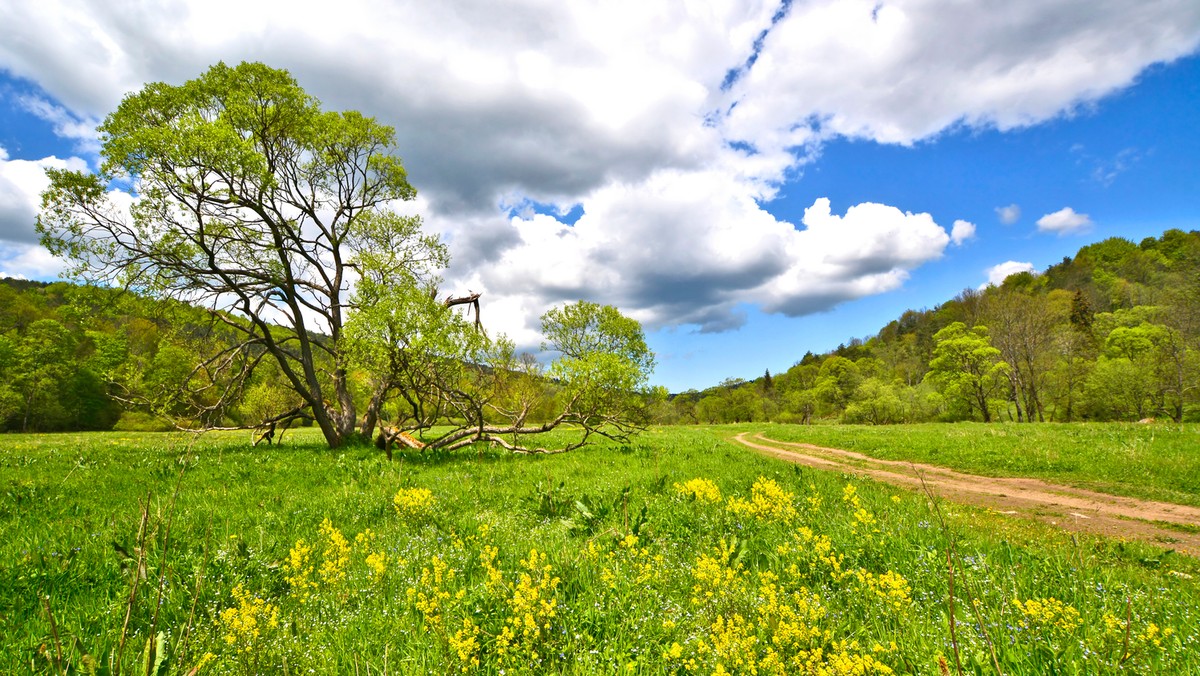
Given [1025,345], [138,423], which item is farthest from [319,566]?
[138,423]

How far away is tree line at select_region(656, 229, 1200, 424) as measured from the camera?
40.8m

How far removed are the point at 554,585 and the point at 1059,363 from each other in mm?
68814

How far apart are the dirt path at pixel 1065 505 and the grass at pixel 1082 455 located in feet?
3.24

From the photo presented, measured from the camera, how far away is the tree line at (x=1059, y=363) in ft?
134

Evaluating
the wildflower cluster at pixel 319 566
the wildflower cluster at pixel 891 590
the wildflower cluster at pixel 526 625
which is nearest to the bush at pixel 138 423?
the wildflower cluster at pixel 319 566

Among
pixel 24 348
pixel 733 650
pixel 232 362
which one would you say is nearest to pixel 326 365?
pixel 232 362

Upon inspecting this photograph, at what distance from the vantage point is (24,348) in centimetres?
4912

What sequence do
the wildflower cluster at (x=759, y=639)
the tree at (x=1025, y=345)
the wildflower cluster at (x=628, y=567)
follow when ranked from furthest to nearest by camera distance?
the tree at (x=1025, y=345), the wildflower cluster at (x=628, y=567), the wildflower cluster at (x=759, y=639)

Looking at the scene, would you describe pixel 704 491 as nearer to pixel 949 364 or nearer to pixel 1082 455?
pixel 1082 455

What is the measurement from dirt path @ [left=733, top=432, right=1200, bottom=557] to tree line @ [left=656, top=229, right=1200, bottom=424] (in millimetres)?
26260

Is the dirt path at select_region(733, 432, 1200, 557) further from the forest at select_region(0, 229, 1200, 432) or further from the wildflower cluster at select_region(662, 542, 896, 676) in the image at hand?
the forest at select_region(0, 229, 1200, 432)

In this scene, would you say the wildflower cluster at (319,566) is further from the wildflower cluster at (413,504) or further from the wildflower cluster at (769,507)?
the wildflower cluster at (769,507)

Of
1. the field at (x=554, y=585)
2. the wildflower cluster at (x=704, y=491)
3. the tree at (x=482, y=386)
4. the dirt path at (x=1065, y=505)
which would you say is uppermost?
the tree at (x=482, y=386)

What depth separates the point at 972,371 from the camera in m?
50.3
